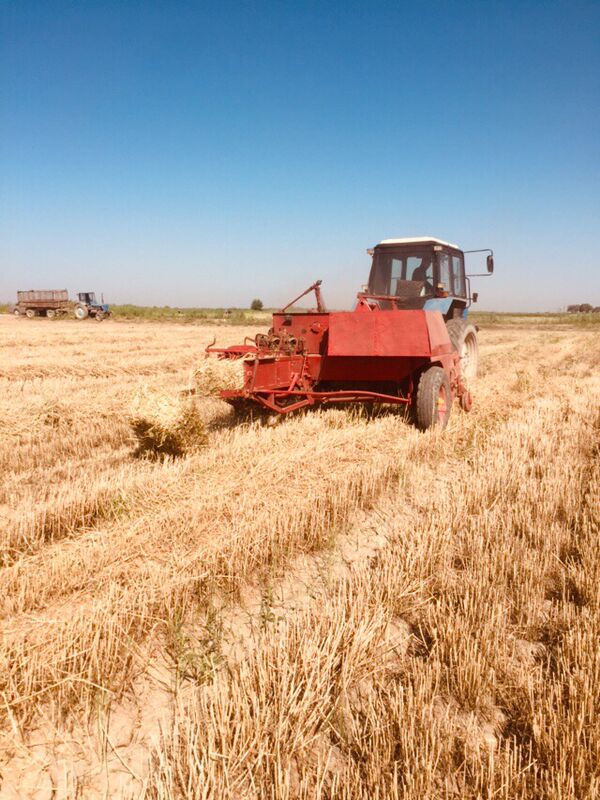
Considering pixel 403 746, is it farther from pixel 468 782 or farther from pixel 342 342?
pixel 342 342

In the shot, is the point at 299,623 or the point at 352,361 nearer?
the point at 299,623

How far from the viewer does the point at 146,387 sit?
15.6 ft

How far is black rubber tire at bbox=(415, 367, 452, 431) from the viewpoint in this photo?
221 inches

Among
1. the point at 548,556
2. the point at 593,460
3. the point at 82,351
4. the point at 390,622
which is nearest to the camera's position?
the point at 390,622

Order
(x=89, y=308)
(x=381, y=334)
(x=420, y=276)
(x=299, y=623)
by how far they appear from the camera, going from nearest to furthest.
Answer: (x=299, y=623) → (x=381, y=334) → (x=420, y=276) → (x=89, y=308)

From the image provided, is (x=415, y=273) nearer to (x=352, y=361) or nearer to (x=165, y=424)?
(x=352, y=361)

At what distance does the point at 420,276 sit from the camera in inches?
329

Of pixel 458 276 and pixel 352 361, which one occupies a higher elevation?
pixel 458 276

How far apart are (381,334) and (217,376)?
1.77 meters

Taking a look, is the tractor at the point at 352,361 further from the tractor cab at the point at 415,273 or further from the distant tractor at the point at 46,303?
the distant tractor at the point at 46,303

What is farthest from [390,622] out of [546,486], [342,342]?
[342,342]

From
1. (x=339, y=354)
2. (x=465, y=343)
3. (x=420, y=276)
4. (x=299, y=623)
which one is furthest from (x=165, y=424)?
(x=465, y=343)

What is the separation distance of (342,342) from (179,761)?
4.43 meters

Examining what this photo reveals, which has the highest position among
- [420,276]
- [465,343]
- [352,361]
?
[420,276]
